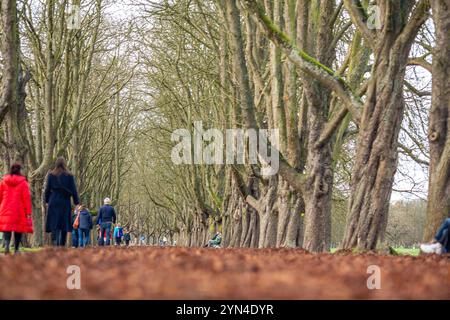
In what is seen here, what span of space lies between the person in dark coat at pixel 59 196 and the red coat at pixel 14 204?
104 centimetres

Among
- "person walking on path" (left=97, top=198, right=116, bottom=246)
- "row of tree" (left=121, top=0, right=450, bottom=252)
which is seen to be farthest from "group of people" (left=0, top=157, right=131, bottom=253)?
"person walking on path" (left=97, top=198, right=116, bottom=246)

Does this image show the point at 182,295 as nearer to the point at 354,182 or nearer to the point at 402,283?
the point at 402,283

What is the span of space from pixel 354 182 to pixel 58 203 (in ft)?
18.3

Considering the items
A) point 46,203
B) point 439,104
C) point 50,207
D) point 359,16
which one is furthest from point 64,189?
point 439,104

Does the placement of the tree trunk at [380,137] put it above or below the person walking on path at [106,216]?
above

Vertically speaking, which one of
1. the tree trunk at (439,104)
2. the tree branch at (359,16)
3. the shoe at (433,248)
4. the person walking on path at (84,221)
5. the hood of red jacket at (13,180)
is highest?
the tree branch at (359,16)

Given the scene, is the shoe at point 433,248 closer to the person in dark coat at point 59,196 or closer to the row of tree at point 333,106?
the row of tree at point 333,106

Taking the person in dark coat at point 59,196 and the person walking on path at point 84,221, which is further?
the person walking on path at point 84,221

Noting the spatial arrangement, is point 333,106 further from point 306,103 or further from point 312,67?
point 312,67

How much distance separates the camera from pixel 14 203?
12.2 m

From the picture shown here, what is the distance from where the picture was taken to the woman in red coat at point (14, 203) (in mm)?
12234

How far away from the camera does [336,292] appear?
3693 millimetres

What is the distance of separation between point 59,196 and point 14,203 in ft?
4.88

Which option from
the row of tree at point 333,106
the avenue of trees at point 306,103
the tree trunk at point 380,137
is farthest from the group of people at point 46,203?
the tree trunk at point 380,137
